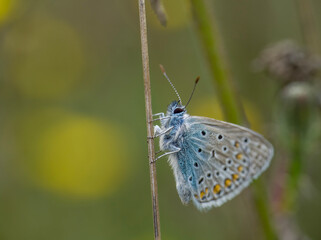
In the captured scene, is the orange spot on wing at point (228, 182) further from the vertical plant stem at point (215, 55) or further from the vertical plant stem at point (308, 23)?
the vertical plant stem at point (308, 23)

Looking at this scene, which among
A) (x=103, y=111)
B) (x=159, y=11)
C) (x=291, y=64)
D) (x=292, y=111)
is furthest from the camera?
(x=103, y=111)

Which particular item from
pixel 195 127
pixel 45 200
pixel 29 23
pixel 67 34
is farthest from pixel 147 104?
pixel 67 34

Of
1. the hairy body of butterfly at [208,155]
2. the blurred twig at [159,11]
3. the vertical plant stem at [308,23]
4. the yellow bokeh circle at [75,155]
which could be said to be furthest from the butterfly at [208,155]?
the yellow bokeh circle at [75,155]

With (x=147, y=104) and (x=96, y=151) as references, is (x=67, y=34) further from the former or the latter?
(x=147, y=104)

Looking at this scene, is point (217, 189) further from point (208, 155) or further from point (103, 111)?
point (103, 111)

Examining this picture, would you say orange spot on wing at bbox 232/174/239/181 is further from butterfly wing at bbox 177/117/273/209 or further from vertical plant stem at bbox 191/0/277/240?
vertical plant stem at bbox 191/0/277/240

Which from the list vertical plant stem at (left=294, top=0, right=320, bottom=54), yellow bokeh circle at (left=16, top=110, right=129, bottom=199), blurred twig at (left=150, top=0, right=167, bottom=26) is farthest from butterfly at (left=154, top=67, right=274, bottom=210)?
yellow bokeh circle at (left=16, top=110, right=129, bottom=199)

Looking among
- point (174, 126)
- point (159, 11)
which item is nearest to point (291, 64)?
point (174, 126)
